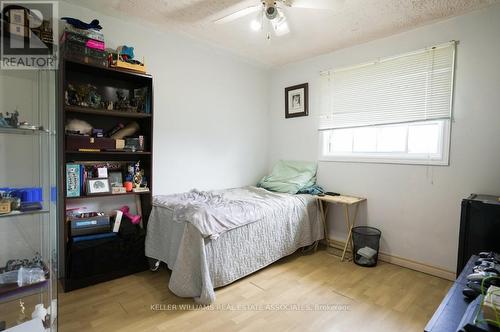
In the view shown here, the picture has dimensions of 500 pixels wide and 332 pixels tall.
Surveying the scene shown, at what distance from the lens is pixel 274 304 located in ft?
6.27

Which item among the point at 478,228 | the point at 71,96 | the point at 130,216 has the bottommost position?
the point at 130,216

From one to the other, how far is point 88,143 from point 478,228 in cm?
294

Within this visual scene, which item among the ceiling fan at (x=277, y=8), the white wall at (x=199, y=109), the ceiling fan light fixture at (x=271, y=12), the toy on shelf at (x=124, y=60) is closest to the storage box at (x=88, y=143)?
the white wall at (x=199, y=109)

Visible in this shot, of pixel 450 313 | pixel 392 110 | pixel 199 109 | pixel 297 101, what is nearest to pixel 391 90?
pixel 392 110

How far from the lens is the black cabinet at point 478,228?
170 cm

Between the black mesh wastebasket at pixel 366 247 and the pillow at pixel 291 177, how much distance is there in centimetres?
79

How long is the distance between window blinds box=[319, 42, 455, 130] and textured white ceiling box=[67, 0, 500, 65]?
0.98 ft

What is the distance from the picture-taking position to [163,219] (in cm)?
226

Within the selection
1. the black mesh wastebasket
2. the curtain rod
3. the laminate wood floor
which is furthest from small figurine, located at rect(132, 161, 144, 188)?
the curtain rod

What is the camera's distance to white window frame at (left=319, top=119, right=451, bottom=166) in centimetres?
232

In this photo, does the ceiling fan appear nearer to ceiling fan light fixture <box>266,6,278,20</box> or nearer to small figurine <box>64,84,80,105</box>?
ceiling fan light fixture <box>266,6,278,20</box>

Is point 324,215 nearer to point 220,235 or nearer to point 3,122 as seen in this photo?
point 220,235

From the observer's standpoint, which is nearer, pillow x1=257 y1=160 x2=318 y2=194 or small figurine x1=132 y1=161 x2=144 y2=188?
small figurine x1=132 y1=161 x2=144 y2=188

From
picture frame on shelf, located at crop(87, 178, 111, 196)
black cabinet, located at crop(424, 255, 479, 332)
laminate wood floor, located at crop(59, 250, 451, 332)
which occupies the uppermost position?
picture frame on shelf, located at crop(87, 178, 111, 196)
